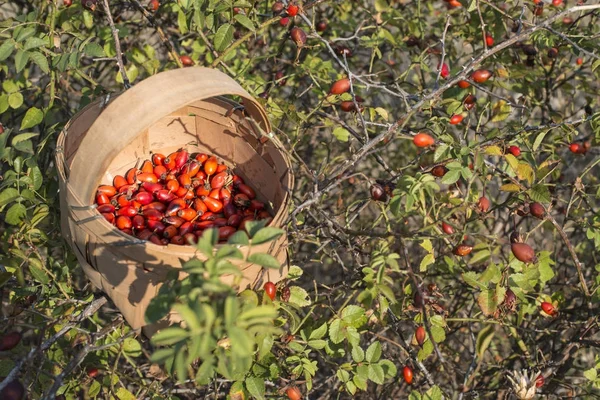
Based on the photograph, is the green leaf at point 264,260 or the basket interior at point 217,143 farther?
the basket interior at point 217,143

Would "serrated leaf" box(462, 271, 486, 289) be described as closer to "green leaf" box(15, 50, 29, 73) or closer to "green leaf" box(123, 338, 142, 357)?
"green leaf" box(123, 338, 142, 357)

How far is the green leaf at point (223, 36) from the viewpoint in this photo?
1.88 metres

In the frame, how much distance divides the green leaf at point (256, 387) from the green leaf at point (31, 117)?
1001 mm

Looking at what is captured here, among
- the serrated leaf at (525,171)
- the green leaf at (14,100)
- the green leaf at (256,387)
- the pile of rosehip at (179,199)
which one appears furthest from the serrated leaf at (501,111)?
the green leaf at (14,100)

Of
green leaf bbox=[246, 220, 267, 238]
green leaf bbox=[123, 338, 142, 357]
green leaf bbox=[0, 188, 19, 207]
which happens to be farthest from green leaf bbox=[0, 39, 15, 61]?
green leaf bbox=[246, 220, 267, 238]

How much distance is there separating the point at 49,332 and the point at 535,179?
139 centimetres

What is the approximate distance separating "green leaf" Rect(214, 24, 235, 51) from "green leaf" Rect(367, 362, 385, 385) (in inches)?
39.2

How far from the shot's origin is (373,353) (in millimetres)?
1617

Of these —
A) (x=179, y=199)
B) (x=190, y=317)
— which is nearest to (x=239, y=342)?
(x=190, y=317)

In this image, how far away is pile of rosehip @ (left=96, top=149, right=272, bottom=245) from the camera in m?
1.88

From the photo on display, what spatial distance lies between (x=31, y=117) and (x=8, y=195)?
0.32 m

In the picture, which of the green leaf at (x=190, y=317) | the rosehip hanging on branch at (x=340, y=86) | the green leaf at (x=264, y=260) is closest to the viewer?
the green leaf at (x=190, y=317)

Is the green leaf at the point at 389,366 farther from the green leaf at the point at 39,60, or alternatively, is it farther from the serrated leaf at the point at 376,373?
the green leaf at the point at 39,60

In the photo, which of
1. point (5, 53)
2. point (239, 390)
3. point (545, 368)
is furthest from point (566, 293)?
point (5, 53)
